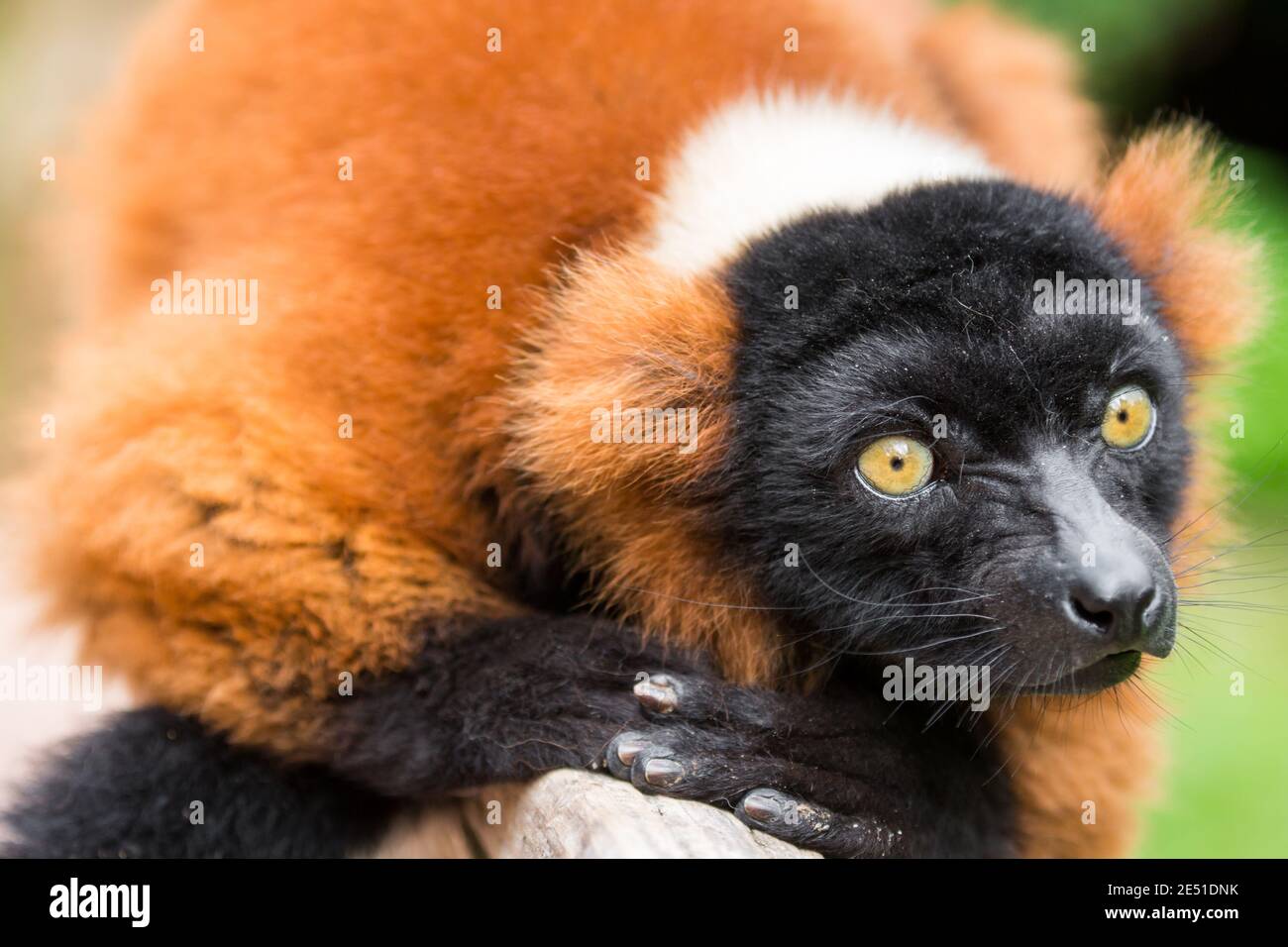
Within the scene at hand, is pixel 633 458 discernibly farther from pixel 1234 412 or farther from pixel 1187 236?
pixel 1234 412

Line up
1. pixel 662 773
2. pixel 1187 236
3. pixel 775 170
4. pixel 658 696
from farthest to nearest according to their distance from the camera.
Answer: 1. pixel 1187 236
2. pixel 775 170
3. pixel 658 696
4. pixel 662 773

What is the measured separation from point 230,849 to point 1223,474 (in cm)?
267

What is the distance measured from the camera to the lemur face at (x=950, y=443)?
2.37 m

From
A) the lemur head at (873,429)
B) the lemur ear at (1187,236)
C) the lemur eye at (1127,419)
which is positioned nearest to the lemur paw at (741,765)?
the lemur head at (873,429)

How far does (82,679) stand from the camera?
121 inches

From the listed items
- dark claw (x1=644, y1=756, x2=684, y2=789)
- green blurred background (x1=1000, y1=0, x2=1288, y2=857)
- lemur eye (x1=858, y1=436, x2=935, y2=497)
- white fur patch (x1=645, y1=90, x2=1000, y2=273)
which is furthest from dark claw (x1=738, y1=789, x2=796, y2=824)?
green blurred background (x1=1000, y1=0, x2=1288, y2=857)

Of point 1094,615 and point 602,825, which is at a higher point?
point 1094,615

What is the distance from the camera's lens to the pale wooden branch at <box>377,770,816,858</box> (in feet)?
7.30

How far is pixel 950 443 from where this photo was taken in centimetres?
245

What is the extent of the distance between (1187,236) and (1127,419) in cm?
74

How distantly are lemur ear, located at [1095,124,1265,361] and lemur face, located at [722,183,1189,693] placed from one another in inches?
16.8

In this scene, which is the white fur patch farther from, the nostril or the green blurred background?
the green blurred background

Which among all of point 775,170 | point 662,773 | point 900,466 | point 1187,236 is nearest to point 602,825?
point 662,773
